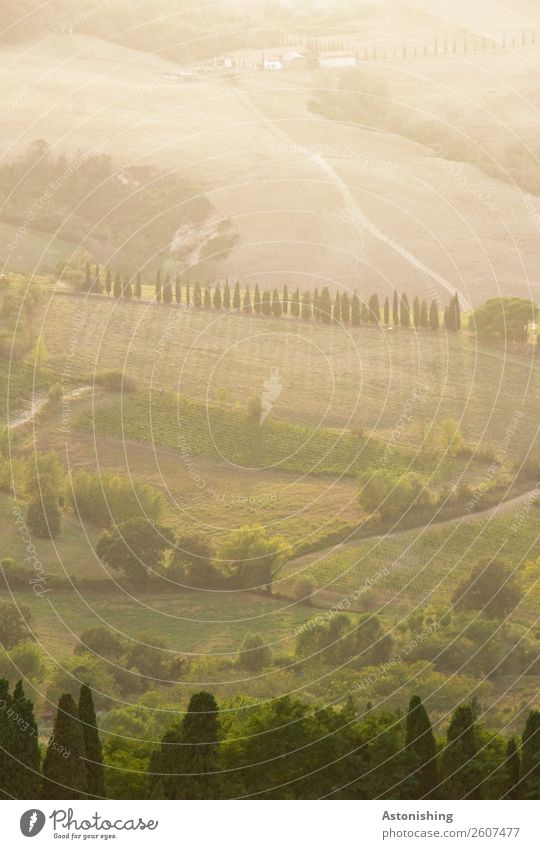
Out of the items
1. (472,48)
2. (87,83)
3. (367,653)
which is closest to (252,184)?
(87,83)

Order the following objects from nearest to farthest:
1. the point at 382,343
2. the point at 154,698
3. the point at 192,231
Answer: the point at 154,698
the point at 382,343
the point at 192,231

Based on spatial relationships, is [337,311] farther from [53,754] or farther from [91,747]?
[53,754]

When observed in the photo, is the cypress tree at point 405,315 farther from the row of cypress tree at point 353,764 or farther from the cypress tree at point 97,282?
the row of cypress tree at point 353,764

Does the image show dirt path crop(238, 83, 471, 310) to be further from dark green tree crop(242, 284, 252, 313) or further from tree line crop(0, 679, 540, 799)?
tree line crop(0, 679, 540, 799)

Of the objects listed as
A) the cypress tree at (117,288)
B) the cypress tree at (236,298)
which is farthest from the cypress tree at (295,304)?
the cypress tree at (117,288)

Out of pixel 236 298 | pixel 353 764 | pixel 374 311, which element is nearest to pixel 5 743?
pixel 353 764

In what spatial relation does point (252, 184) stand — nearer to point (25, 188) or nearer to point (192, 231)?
point (192, 231)
